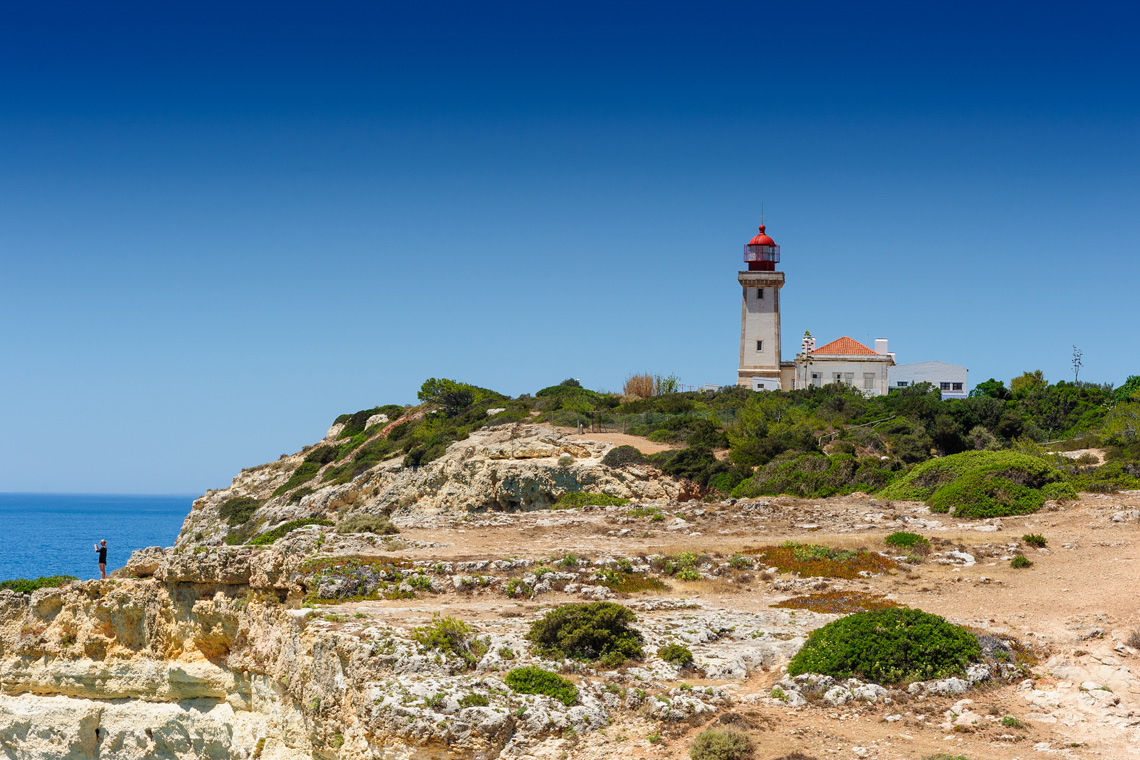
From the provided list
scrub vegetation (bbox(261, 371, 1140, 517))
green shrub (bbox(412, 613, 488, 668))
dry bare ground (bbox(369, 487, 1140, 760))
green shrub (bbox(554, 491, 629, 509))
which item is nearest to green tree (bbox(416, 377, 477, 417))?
scrub vegetation (bbox(261, 371, 1140, 517))

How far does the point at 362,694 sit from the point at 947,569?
1157cm

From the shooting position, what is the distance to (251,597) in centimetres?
1459

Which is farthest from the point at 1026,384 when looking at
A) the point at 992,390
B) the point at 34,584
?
the point at 34,584

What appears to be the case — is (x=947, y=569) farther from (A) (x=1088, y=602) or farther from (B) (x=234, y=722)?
(B) (x=234, y=722)

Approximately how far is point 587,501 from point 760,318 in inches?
1380

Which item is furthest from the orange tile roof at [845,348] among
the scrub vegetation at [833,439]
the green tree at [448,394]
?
the green tree at [448,394]

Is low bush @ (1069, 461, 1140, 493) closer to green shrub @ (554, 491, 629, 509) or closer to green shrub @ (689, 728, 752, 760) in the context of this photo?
green shrub @ (554, 491, 629, 509)

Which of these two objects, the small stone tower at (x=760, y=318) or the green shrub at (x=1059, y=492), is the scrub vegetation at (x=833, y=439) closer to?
the green shrub at (x=1059, y=492)

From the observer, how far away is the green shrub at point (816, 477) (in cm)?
2645

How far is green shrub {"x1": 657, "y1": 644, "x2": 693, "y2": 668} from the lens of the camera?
10.9 metres

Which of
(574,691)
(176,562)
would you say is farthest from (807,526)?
(176,562)

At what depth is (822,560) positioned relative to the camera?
16.9 meters

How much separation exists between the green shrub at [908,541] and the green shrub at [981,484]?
13.4 ft

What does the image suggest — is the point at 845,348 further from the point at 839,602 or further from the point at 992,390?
the point at 839,602
